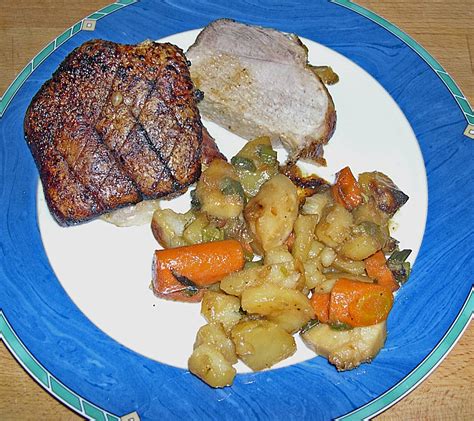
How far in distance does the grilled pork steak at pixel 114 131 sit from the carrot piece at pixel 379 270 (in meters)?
0.89

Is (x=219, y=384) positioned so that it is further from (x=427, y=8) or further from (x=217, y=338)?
(x=427, y=8)

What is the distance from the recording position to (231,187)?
2838 mm

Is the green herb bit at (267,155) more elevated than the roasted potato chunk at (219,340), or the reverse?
the green herb bit at (267,155)

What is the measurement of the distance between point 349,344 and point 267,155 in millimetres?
969

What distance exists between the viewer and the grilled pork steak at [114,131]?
2824mm

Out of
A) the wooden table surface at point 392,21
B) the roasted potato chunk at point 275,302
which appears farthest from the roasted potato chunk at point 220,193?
the wooden table surface at point 392,21

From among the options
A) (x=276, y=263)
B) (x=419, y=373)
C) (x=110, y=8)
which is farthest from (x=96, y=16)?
(x=419, y=373)

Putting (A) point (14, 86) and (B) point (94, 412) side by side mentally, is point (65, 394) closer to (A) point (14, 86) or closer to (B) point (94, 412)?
(B) point (94, 412)

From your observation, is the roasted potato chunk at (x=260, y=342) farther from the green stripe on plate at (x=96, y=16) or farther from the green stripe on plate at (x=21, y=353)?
the green stripe on plate at (x=96, y=16)

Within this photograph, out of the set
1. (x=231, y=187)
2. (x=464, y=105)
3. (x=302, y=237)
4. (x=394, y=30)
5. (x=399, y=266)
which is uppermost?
(x=394, y=30)

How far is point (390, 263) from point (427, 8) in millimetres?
1937

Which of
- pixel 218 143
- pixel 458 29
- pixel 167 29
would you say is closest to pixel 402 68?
pixel 458 29

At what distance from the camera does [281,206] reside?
2.76 meters

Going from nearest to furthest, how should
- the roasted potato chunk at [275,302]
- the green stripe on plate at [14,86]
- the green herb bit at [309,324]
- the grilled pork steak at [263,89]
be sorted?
the roasted potato chunk at [275,302], the green herb bit at [309,324], the grilled pork steak at [263,89], the green stripe on plate at [14,86]
